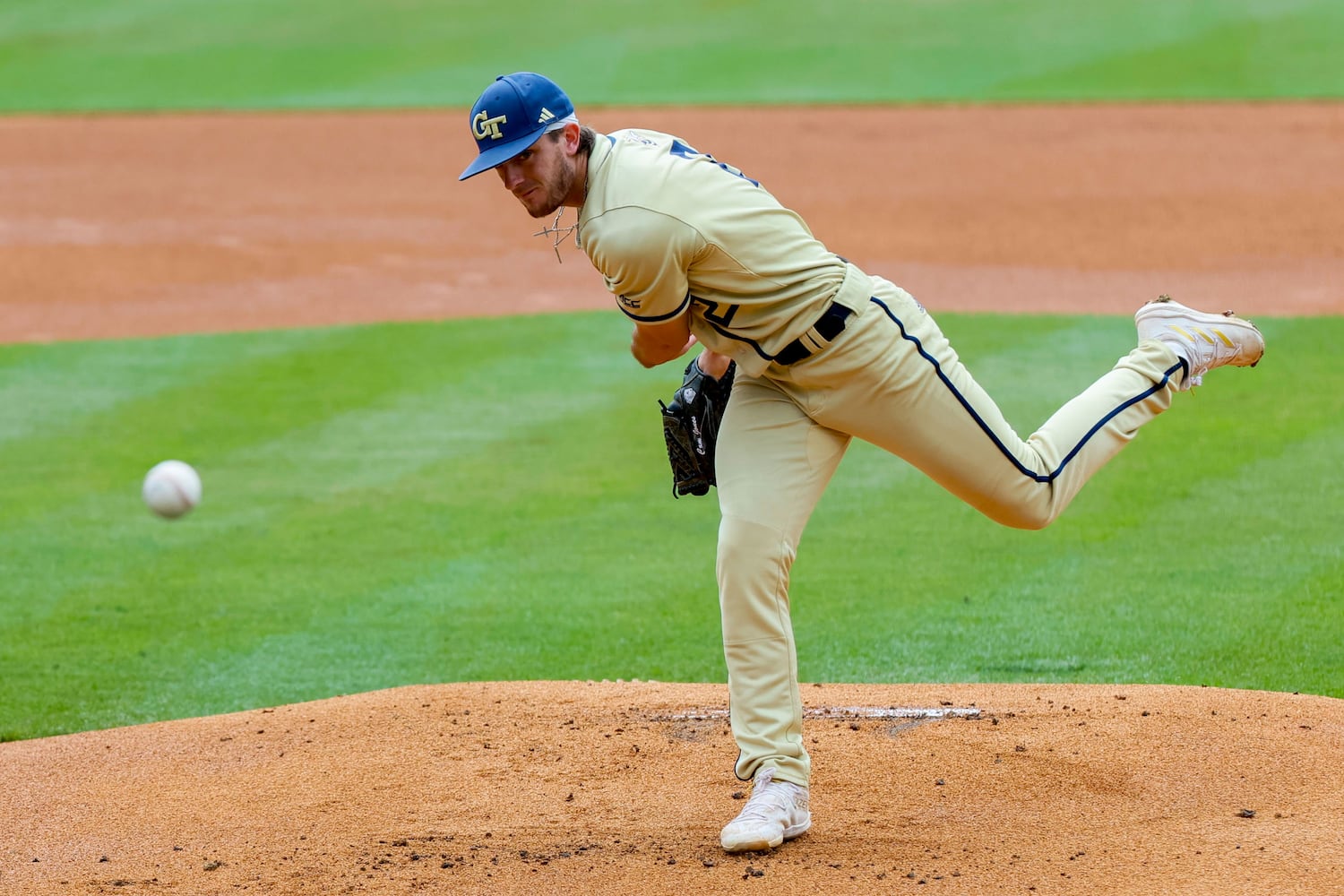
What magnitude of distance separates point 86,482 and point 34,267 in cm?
661

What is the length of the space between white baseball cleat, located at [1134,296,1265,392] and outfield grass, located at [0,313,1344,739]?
1472mm

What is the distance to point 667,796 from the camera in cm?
455

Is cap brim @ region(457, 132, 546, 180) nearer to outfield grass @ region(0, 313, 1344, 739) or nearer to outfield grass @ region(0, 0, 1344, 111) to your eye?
outfield grass @ region(0, 313, 1344, 739)

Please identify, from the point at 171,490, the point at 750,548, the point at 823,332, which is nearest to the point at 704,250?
the point at 823,332

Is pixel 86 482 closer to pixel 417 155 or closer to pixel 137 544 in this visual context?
pixel 137 544

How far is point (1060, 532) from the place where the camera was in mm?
7543

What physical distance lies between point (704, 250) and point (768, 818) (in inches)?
57.7

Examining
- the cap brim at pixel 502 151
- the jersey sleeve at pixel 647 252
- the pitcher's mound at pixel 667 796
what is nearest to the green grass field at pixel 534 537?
the pitcher's mound at pixel 667 796

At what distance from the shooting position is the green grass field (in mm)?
6246

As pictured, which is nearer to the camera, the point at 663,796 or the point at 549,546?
the point at 663,796

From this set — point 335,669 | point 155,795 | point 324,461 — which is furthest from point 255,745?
point 324,461

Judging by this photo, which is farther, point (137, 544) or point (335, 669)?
point (137, 544)

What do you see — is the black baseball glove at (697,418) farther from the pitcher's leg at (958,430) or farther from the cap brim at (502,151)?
the cap brim at (502,151)

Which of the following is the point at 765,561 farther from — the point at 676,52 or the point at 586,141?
the point at 676,52
